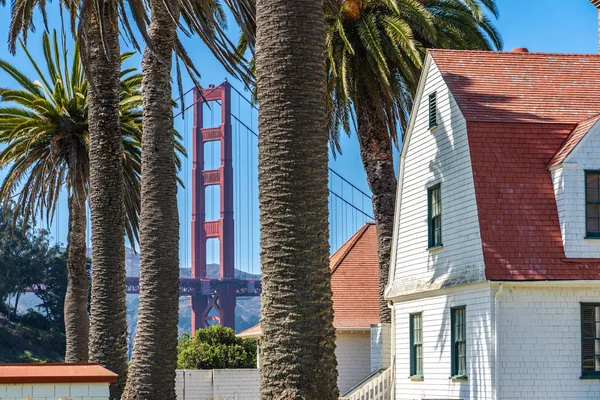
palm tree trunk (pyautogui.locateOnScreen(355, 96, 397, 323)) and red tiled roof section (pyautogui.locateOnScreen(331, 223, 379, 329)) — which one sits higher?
palm tree trunk (pyautogui.locateOnScreen(355, 96, 397, 323))

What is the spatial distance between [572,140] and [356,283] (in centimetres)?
1911

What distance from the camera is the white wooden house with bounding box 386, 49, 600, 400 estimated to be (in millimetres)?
24406

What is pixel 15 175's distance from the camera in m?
40.9

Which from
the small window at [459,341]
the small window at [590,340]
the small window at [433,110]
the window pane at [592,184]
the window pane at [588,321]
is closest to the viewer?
the small window at [590,340]

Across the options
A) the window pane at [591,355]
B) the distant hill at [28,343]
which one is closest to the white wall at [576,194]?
the window pane at [591,355]

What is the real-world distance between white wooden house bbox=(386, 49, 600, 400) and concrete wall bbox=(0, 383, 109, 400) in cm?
1044

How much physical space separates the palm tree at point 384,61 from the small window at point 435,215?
6.54 m

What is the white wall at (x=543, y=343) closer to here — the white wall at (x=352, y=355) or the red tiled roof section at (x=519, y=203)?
the red tiled roof section at (x=519, y=203)

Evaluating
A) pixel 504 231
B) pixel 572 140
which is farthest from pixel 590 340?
pixel 572 140

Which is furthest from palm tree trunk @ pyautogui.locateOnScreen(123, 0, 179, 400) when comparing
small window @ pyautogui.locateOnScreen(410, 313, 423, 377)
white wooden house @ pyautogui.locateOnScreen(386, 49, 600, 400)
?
small window @ pyautogui.locateOnScreen(410, 313, 423, 377)

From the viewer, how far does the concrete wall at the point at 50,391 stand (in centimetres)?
1641

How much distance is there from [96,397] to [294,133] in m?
4.83

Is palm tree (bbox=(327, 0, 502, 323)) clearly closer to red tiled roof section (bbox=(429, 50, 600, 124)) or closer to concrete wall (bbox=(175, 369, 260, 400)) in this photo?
red tiled roof section (bbox=(429, 50, 600, 124))

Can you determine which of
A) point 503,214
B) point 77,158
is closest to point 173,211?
point 503,214
